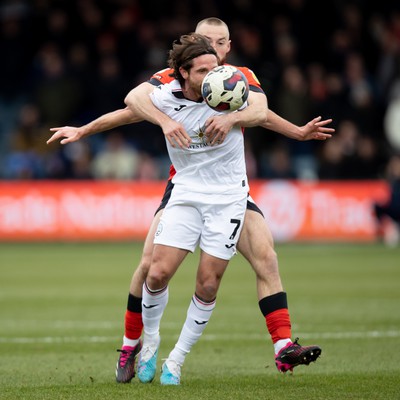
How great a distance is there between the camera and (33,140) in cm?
2295

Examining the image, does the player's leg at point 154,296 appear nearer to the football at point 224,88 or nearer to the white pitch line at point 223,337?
the football at point 224,88

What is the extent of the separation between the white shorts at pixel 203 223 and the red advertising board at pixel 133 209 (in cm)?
1446

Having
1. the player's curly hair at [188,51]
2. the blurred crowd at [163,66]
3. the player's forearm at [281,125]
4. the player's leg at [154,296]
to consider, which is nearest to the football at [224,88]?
the player's curly hair at [188,51]

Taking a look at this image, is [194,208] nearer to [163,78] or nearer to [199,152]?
[199,152]

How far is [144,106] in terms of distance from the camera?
25.3ft

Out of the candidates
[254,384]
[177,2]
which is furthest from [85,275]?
Answer: [177,2]

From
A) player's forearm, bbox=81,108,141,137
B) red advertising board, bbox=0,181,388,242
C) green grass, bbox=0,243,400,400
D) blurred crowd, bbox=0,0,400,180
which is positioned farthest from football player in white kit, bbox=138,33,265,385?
blurred crowd, bbox=0,0,400,180

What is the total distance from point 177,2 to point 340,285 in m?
12.4

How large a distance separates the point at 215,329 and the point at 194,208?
11.9ft

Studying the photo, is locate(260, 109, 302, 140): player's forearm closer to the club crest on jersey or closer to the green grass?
the club crest on jersey

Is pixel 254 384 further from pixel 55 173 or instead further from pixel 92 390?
pixel 55 173

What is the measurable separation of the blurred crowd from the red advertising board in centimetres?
40

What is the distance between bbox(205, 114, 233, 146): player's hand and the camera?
289 inches

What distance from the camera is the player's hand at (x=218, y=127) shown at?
734 cm
